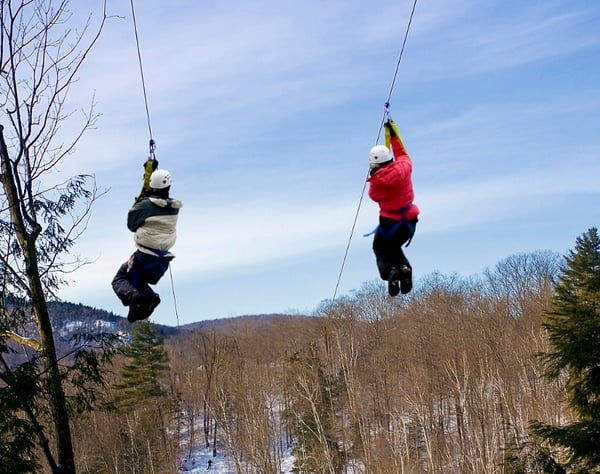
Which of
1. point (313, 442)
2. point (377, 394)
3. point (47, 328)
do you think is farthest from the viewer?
point (377, 394)

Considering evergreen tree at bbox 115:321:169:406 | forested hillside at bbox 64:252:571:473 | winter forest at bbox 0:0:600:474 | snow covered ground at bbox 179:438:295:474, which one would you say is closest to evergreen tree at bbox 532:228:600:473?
winter forest at bbox 0:0:600:474

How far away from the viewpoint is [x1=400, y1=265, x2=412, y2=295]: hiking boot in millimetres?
7180

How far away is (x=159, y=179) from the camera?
269 inches

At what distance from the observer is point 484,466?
31562 millimetres

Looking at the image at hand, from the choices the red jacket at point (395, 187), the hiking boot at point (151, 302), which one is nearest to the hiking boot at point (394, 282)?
the red jacket at point (395, 187)

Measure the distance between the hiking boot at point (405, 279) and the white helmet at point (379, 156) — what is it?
122cm

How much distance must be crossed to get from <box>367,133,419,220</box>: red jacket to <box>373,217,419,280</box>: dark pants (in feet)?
0.28

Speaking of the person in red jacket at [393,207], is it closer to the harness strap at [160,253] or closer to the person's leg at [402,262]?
the person's leg at [402,262]

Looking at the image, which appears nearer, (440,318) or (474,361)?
(474,361)

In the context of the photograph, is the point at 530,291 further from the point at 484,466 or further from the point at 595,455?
the point at 595,455

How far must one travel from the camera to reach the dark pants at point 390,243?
6918 millimetres

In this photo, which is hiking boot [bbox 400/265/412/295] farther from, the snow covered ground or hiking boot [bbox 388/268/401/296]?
the snow covered ground

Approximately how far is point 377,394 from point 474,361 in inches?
255

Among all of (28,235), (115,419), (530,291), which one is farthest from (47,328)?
(530,291)
